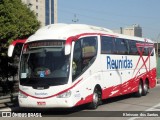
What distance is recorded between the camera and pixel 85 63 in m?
15.6

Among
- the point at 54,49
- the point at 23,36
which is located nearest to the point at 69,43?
the point at 54,49

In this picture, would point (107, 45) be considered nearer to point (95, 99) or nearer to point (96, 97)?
point (96, 97)

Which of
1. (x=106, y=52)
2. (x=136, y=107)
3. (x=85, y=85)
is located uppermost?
(x=106, y=52)

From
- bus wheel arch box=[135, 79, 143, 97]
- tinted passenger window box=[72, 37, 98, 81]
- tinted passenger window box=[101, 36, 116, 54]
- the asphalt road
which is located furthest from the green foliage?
bus wheel arch box=[135, 79, 143, 97]

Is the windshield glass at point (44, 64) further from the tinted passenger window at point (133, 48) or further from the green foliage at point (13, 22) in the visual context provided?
the tinted passenger window at point (133, 48)

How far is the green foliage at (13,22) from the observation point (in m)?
19.8

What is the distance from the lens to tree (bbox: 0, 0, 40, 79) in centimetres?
1986

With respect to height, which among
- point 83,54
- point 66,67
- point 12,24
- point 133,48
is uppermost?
point 12,24

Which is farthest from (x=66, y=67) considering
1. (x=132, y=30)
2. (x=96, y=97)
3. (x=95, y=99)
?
(x=132, y=30)

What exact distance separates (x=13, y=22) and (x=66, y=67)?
22.9ft

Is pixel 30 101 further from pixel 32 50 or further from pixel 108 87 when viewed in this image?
pixel 108 87

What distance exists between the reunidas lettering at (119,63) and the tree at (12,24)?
5011 mm

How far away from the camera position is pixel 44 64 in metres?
14.7

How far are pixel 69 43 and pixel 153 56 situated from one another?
12.5 m
